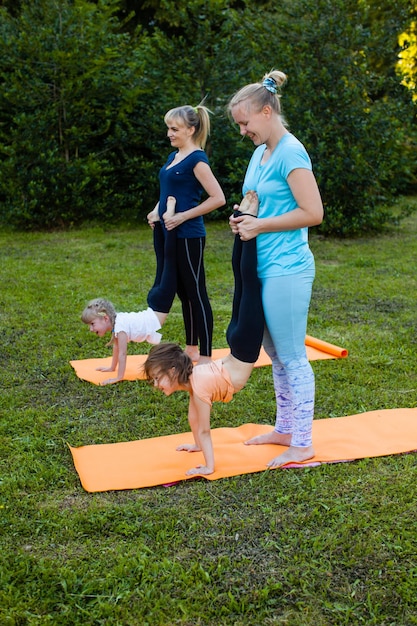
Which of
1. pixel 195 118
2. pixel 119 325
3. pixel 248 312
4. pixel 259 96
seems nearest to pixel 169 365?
pixel 248 312

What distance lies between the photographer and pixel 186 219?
4.48 m

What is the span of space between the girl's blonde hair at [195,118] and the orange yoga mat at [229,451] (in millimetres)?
1874

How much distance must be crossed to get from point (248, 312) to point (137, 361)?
2090mm

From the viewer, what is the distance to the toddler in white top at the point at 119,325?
14.9 feet

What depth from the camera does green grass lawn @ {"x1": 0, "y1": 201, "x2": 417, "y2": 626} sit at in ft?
7.84

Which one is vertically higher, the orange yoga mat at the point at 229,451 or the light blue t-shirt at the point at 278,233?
the light blue t-shirt at the point at 278,233

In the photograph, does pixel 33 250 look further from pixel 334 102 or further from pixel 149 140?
pixel 334 102

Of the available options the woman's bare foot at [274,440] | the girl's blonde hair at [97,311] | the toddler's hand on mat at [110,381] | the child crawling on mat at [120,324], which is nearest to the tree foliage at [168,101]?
the child crawling on mat at [120,324]

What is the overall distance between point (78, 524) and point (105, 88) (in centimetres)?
921

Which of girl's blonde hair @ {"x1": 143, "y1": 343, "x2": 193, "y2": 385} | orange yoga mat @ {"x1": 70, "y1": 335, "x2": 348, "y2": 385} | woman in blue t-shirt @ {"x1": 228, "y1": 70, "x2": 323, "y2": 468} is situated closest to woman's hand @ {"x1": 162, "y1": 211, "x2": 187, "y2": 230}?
orange yoga mat @ {"x1": 70, "y1": 335, "x2": 348, "y2": 385}

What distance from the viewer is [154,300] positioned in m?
4.71

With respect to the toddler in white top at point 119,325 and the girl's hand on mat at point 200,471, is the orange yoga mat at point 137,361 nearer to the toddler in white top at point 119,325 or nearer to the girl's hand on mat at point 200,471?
the toddler in white top at point 119,325

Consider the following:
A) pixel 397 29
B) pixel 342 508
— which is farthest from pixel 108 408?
pixel 397 29

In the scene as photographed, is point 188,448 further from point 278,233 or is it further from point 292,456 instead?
point 278,233
